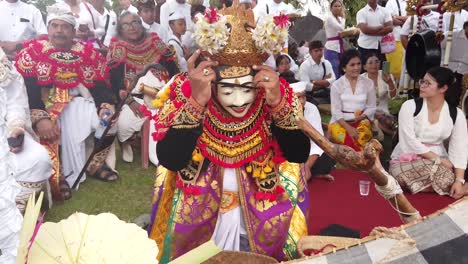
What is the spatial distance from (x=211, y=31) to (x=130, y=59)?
3.60 meters

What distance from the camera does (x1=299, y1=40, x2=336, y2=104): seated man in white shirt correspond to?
7.90 m

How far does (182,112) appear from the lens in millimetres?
2791

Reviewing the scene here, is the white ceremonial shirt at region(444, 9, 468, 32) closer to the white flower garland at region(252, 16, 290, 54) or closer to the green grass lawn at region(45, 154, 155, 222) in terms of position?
the green grass lawn at region(45, 154, 155, 222)

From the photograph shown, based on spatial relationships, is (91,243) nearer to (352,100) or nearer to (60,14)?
(60,14)

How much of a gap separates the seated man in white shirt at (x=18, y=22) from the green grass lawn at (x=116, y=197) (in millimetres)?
1873

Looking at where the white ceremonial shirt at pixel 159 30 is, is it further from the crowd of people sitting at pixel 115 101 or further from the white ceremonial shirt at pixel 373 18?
the white ceremonial shirt at pixel 373 18

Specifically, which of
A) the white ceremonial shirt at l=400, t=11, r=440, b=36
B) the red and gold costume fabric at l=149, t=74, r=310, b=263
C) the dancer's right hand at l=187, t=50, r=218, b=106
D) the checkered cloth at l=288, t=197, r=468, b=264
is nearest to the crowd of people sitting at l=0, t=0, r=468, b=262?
the white ceremonial shirt at l=400, t=11, r=440, b=36

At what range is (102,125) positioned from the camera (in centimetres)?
583

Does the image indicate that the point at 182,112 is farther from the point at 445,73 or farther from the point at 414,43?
the point at 414,43

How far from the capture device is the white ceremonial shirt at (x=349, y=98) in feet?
20.7

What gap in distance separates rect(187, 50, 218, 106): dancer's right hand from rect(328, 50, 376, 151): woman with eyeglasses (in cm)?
371

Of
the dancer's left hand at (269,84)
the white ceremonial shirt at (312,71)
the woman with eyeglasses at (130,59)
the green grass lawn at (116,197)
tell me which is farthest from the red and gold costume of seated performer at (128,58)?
the dancer's left hand at (269,84)

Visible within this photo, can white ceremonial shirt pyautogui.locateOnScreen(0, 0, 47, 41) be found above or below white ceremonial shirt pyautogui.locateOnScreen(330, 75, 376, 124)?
above

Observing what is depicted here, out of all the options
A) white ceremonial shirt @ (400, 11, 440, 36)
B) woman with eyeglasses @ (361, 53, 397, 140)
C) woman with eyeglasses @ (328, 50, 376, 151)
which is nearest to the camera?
woman with eyeglasses @ (328, 50, 376, 151)
